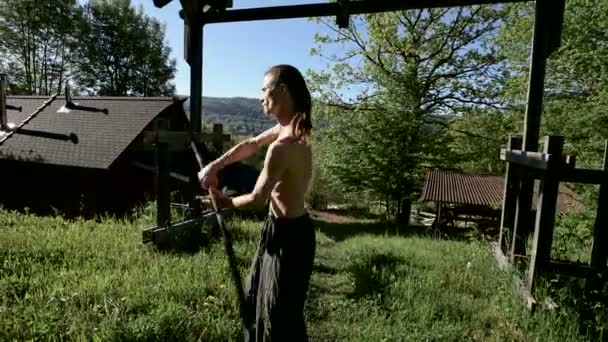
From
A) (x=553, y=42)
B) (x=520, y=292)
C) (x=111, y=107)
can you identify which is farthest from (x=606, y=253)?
(x=111, y=107)

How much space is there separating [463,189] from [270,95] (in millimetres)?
16110

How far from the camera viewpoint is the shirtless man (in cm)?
214

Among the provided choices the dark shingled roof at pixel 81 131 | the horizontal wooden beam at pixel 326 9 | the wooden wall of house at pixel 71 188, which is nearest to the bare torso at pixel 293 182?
the horizontal wooden beam at pixel 326 9

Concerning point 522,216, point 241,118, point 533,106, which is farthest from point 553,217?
point 241,118

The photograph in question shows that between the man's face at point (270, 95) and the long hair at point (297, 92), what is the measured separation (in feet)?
0.08

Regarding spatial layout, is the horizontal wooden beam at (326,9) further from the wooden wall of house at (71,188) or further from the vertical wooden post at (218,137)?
the wooden wall of house at (71,188)

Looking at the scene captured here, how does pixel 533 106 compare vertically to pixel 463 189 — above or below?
above

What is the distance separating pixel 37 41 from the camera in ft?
103

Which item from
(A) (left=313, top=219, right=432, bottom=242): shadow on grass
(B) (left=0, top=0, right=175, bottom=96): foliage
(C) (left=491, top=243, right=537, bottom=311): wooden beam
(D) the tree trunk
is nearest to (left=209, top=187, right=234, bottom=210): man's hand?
(C) (left=491, top=243, right=537, bottom=311): wooden beam

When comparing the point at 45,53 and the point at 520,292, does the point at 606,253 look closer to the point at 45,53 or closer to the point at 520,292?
the point at 520,292

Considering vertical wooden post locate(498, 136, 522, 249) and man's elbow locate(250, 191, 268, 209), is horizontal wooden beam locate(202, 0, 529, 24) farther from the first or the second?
man's elbow locate(250, 191, 268, 209)

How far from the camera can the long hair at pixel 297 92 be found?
2141mm

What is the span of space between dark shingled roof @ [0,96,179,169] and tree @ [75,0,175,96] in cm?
2181

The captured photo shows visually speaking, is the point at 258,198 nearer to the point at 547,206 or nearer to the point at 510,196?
the point at 547,206
